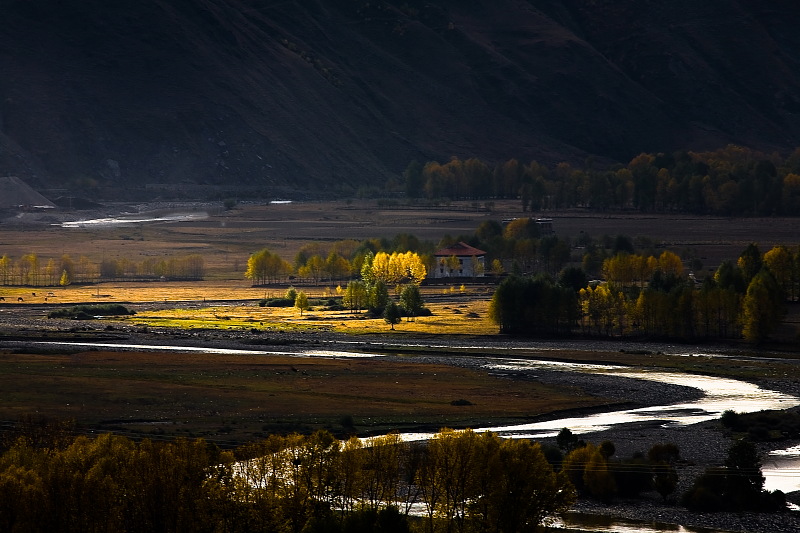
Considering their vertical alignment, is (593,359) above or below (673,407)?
above

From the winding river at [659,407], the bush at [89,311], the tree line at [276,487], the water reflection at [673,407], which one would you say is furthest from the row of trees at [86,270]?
the tree line at [276,487]

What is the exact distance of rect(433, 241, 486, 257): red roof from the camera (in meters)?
179

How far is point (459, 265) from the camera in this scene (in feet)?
584

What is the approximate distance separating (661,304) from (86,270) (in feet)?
330

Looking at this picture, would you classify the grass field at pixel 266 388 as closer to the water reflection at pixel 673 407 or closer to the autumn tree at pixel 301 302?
the water reflection at pixel 673 407

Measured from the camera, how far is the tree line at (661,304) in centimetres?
11706

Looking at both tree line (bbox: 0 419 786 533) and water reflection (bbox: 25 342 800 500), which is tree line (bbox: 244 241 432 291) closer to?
water reflection (bbox: 25 342 800 500)

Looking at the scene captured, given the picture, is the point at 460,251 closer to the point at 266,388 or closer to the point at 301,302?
the point at 301,302

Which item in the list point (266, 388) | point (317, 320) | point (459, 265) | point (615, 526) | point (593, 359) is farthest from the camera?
point (459, 265)

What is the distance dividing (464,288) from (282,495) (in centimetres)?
12112

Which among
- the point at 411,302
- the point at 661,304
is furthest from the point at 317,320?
the point at 661,304

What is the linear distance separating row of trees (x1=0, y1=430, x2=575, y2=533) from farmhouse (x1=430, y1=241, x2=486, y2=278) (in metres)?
126

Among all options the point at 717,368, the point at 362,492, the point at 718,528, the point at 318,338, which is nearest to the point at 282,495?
the point at 362,492

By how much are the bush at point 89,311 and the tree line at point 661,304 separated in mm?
43010
